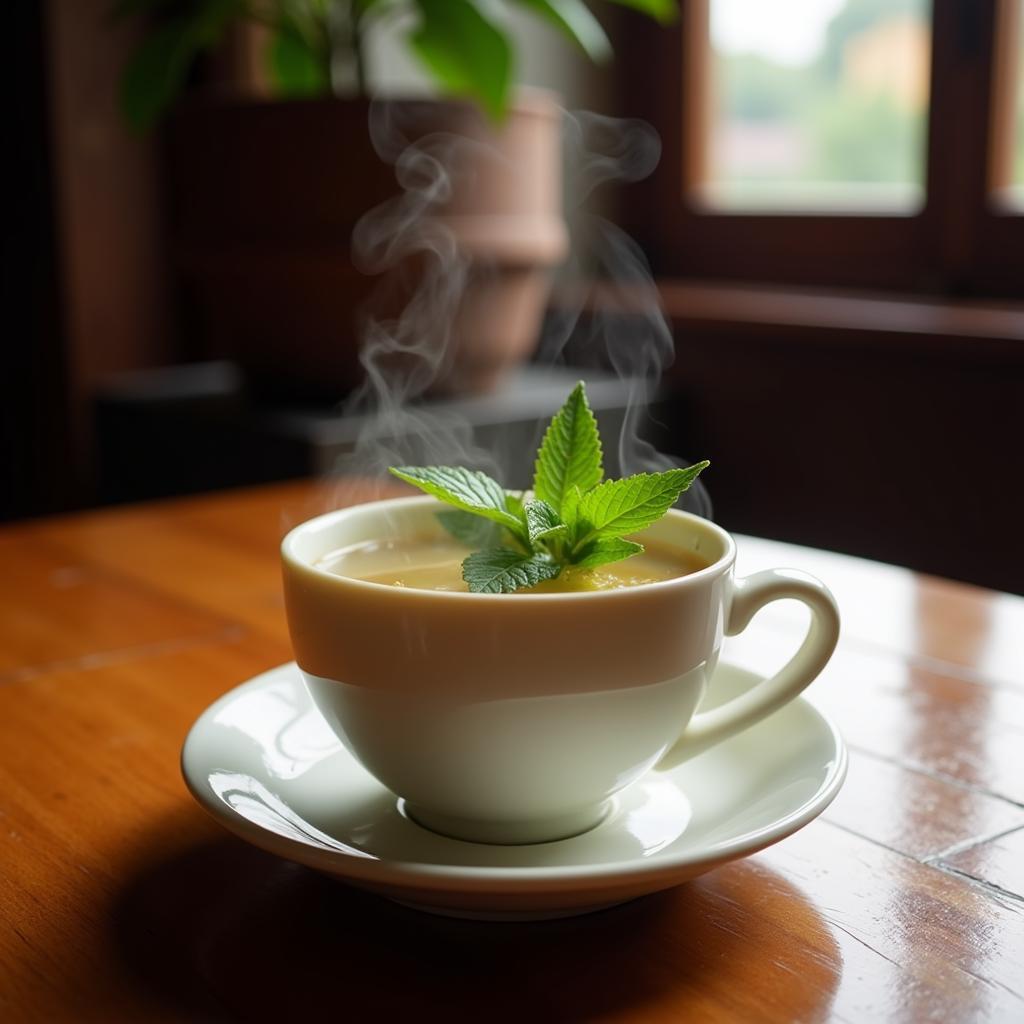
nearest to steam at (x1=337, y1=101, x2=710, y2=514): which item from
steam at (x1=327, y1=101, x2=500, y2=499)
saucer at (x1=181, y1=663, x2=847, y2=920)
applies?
steam at (x1=327, y1=101, x2=500, y2=499)

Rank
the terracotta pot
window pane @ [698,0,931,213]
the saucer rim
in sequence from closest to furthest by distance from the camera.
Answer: the saucer rim
the terracotta pot
window pane @ [698,0,931,213]

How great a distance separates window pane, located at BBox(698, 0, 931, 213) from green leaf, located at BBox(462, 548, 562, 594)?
1.84 metres

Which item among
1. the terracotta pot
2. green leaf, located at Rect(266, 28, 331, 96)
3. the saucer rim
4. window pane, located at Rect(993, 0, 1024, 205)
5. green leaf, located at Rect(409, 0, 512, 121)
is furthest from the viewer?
window pane, located at Rect(993, 0, 1024, 205)

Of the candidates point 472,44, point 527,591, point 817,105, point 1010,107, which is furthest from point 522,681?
point 817,105

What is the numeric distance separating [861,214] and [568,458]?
6.07 ft

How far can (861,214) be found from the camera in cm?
222

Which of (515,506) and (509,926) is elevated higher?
(515,506)

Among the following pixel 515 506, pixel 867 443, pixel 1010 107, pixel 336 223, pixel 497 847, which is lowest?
pixel 867 443

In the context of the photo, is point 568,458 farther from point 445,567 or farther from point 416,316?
point 416,316

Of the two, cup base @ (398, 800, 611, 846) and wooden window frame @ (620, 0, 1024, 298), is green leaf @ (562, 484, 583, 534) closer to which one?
cup base @ (398, 800, 611, 846)

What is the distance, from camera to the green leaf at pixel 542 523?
→ 18.7 inches

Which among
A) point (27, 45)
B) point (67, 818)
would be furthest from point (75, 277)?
point (67, 818)

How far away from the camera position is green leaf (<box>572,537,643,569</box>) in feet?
1.55

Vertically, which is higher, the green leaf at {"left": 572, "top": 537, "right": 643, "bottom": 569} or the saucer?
the green leaf at {"left": 572, "top": 537, "right": 643, "bottom": 569}
